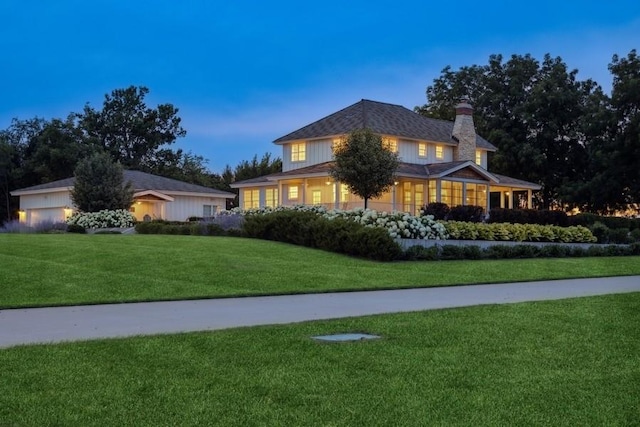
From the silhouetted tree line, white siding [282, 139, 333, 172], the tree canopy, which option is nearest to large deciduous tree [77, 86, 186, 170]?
the silhouetted tree line

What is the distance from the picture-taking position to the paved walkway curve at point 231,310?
8484mm

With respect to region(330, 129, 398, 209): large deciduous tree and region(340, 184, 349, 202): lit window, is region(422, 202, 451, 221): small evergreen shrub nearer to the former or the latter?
region(330, 129, 398, 209): large deciduous tree

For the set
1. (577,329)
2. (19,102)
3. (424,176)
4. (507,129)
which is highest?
(19,102)

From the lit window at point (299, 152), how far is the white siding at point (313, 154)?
0.65 feet

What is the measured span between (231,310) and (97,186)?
2949 centimetres

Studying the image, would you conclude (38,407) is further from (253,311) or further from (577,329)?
(577,329)

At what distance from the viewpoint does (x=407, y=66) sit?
49625mm

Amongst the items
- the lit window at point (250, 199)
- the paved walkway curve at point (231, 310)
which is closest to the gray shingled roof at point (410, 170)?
the lit window at point (250, 199)

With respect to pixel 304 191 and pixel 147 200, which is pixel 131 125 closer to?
pixel 147 200

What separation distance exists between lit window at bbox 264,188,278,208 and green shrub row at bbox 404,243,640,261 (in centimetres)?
2106

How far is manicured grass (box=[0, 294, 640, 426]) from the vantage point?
4.83 metres

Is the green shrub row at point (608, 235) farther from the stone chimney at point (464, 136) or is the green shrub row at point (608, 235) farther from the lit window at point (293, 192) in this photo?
the lit window at point (293, 192)

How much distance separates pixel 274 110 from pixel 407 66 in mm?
12885

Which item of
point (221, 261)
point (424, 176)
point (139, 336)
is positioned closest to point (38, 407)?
point (139, 336)
